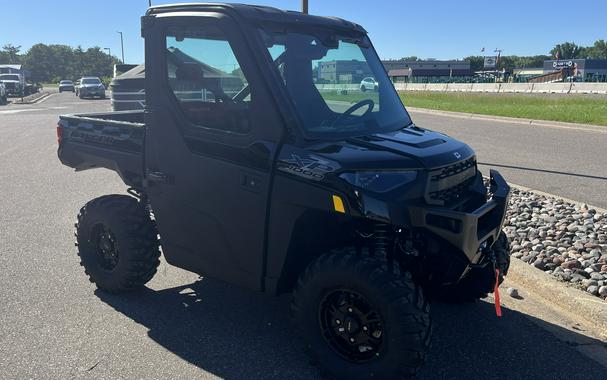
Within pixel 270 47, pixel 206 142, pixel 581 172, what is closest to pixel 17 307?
pixel 206 142

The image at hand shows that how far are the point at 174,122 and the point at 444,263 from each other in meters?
2.02

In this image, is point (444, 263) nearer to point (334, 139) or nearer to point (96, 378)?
point (334, 139)

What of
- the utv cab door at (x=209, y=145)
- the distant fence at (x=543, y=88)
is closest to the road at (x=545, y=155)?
the utv cab door at (x=209, y=145)

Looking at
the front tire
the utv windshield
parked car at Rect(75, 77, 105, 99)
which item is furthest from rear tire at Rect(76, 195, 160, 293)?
parked car at Rect(75, 77, 105, 99)

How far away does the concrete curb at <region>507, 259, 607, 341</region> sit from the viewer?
405 centimetres

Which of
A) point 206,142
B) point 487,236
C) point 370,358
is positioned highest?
point 206,142

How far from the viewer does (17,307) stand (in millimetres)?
4258

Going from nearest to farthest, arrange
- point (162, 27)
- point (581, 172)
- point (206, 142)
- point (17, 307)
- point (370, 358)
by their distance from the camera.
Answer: point (370, 358) → point (206, 142) → point (162, 27) → point (17, 307) → point (581, 172)

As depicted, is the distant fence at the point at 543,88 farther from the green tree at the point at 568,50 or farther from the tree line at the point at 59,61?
the green tree at the point at 568,50

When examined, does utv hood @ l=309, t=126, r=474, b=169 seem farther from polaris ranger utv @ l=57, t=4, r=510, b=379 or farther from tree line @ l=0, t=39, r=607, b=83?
tree line @ l=0, t=39, r=607, b=83

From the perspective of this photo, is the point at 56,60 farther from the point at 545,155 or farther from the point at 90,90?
the point at 545,155

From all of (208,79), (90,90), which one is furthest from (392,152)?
(90,90)

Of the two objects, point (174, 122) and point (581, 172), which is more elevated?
point (174, 122)

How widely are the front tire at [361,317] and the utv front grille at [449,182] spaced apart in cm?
50
